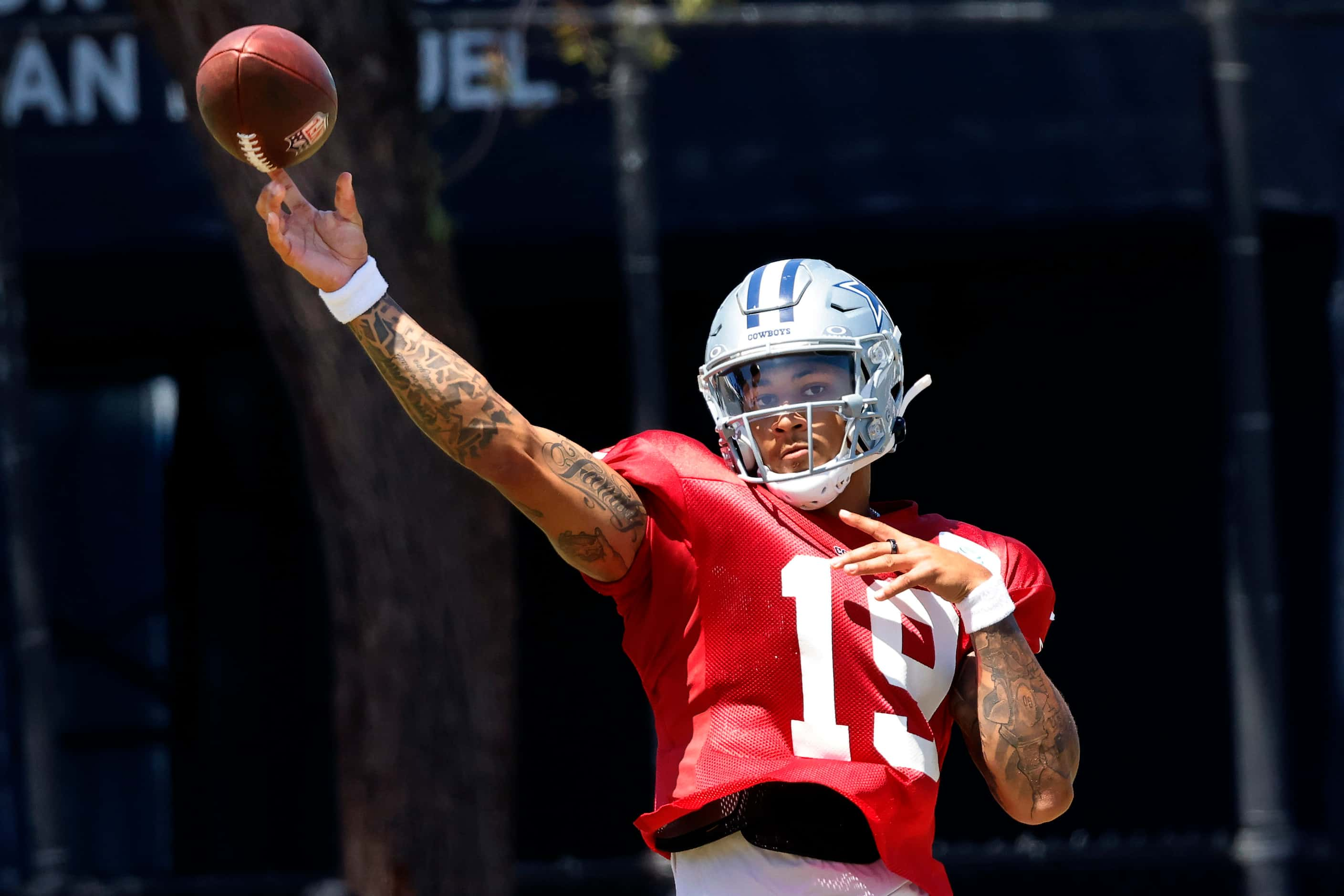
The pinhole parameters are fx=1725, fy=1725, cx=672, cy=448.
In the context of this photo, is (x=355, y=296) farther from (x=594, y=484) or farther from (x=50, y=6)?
(x=50, y=6)

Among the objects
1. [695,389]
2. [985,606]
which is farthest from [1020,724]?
[695,389]

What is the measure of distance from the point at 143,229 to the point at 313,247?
4839 millimetres

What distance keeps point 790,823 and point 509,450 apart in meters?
0.79

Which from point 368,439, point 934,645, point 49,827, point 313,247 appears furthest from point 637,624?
point 49,827

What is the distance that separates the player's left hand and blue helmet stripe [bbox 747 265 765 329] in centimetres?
41

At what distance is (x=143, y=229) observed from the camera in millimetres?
7324

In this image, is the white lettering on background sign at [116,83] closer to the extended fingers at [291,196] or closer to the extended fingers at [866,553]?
the extended fingers at [291,196]

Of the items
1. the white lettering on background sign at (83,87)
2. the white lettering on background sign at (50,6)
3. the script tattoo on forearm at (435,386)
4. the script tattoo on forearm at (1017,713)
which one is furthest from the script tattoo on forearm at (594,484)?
the white lettering on background sign at (50,6)

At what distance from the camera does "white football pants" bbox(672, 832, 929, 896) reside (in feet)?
9.57

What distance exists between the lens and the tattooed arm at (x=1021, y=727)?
2934 mm

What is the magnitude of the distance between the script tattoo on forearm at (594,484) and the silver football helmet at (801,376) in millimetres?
242

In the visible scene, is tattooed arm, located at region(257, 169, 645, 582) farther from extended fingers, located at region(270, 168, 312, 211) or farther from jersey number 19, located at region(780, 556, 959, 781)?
jersey number 19, located at region(780, 556, 959, 781)

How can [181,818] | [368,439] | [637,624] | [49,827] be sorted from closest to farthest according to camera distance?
[637,624] < [368,439] < [49,827] < [181,818]

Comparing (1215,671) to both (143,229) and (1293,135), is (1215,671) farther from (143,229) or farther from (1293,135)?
(143,229)
